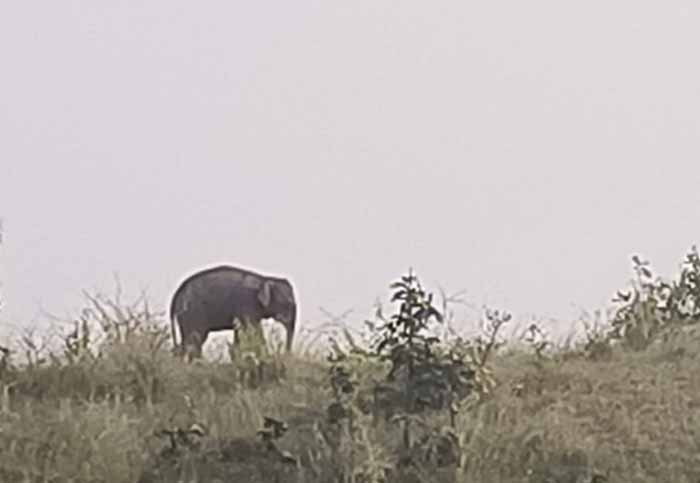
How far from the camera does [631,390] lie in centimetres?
812

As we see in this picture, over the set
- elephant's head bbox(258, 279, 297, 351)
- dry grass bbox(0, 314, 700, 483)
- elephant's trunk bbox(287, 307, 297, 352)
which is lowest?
dry grass bbox(0, 314, 700, 483)

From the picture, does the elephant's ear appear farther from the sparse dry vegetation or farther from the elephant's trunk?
the sparse dry vegetation

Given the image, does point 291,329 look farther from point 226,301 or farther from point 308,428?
A: point 308,428

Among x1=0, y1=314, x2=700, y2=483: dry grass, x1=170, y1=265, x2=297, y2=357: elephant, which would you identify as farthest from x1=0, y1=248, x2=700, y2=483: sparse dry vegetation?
x1=170, y1=265, x2=297, y2=357: elephant

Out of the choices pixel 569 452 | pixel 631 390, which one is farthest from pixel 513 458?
pixel 631 390

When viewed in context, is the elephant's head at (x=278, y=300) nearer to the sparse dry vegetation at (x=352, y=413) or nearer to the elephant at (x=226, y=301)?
the elephant at (x=226, y=301)

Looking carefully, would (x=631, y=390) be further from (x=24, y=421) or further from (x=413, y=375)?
(x=24, y=421)

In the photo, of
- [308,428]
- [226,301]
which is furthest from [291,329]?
[308,428]

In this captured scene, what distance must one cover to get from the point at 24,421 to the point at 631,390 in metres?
2.63

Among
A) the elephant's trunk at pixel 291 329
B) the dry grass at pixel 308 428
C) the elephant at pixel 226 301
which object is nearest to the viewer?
the dry grass at pixel 308 428

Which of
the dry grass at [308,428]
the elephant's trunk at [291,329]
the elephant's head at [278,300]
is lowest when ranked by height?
the dry grass at [308,428]

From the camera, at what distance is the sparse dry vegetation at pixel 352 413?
6.93 meters

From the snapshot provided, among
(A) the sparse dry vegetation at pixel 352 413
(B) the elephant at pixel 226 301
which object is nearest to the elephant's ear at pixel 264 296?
(B) the elephant at pixel 226 301

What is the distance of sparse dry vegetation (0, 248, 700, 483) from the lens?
6.93m
